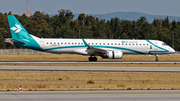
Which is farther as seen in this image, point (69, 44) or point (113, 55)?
point (69, 44)

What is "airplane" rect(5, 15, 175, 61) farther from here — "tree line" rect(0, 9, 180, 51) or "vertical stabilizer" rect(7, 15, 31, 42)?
"tree line" rect(0, 9, 180, 51)

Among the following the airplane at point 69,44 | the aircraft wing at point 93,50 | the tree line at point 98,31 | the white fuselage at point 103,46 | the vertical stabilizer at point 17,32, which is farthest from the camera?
the tree line at point 98,31

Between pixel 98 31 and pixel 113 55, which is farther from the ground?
pixel 98 31

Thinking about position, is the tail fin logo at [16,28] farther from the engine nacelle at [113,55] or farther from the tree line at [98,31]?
the tree line at [98,31]

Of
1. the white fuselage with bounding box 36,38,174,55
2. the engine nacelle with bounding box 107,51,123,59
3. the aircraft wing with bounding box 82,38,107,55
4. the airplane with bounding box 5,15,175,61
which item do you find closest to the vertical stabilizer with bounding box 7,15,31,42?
the airplane with bounding box 5,15,175,61

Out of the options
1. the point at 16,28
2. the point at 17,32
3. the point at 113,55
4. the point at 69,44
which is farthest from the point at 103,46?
the point at 16,28

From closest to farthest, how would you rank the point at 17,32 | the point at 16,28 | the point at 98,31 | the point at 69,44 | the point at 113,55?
the point at 113,55
the point at 69,44
the point at 17,32
the point at 16,28
the point at 98,31

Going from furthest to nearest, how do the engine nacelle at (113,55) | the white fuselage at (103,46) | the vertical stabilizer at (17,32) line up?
the vertical stabilizer at (17,32) → the white fuselage at (103,46) → the engine nacelle at (113,55)

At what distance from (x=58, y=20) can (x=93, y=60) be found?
3186 inches

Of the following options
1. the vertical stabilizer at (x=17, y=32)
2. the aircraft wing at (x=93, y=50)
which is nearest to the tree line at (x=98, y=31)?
the vertical stabilizer at (x=17, y=32)

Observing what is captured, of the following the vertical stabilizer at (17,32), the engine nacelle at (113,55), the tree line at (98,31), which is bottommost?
the engine nacelle at (113,55)

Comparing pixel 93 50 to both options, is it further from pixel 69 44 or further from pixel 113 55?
pixel 69 44

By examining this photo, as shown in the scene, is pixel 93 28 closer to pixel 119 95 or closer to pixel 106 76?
pixel 106 76

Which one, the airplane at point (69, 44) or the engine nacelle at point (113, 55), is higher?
the airplane at point (69, 44)
